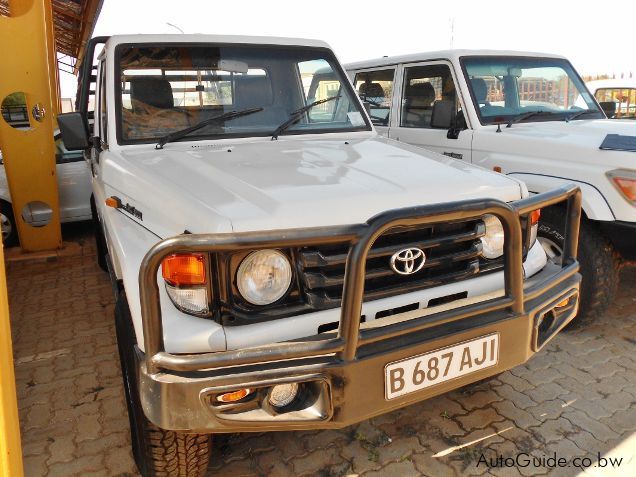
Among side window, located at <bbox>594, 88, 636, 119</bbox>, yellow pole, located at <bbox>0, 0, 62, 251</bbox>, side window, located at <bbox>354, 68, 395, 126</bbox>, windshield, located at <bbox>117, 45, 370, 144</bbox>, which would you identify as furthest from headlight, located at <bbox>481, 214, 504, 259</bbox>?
side window, located at <bbox>594, 88, 636, 119</bbox>

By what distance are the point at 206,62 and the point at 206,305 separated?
74.6 inches

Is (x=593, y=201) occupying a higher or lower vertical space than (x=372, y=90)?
lower

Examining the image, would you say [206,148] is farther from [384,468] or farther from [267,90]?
[384,468]

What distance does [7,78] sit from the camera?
526 cm

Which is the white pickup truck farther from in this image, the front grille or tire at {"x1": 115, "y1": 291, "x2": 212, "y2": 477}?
tire at {"x1": 115, "y1": 291, "x2": 212, "y2": 477}

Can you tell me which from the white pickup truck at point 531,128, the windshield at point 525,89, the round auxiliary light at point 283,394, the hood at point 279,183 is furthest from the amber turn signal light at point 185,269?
the windshield at point 525,89

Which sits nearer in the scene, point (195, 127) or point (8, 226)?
point (195, 127)

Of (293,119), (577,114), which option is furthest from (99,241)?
(577,114)

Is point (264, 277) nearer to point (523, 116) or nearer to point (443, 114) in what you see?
point (443, 114)

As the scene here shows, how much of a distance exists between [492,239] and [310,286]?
882mm

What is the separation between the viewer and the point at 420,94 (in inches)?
186

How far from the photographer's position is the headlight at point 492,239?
7.34 feet

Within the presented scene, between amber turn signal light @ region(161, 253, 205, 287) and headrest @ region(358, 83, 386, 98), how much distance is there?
3.81 metres

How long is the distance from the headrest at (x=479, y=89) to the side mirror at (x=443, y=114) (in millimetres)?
215
